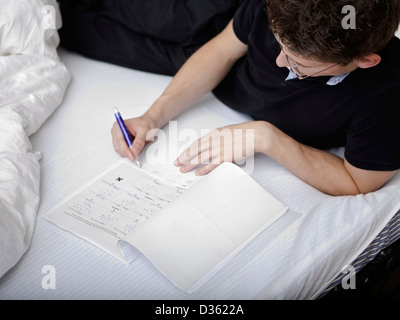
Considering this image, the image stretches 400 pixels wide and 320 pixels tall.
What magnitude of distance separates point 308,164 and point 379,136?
16 centimetres

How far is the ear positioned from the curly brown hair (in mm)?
27

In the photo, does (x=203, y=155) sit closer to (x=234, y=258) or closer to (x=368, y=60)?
(x=234, y=258)

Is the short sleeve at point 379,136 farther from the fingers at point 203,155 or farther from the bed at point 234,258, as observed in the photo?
the fingers at point 203,155

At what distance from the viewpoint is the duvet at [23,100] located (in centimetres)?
76

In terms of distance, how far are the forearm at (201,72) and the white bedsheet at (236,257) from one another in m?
0.18

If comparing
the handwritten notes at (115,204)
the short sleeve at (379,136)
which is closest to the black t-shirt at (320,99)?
the short sleeve at (379,136)

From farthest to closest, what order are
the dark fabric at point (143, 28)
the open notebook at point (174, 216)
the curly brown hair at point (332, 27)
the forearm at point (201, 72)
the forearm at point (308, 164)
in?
1. the dark fabric at point (143, 28)
2. the forearm at point (201, 72)
3. the forearm at point (308, 164)
4. the open notebook at point (174, 216)
5. the curly brown hair at point (332, 27)

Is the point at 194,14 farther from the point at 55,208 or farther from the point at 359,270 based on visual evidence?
the point at 359,270

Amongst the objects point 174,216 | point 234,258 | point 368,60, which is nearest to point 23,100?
point 174,216

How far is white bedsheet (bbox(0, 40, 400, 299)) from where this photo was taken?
28.2 inches

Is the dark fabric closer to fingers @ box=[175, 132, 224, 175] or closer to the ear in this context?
fingers @ box=[175, 132, 224, 175]

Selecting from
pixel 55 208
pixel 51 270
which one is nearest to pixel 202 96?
pixel 55 208

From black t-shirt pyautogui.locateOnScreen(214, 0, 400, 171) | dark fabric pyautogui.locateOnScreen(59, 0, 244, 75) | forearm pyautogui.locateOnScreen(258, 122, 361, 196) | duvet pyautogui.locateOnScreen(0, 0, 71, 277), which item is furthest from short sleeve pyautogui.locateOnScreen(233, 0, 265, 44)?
duvet pyautogui.locateOnScreen(0, 0, 71, 277)

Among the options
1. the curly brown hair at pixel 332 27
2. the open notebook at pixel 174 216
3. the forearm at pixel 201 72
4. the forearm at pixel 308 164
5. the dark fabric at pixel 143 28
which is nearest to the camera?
the curly brown hair at pixel 332 27
